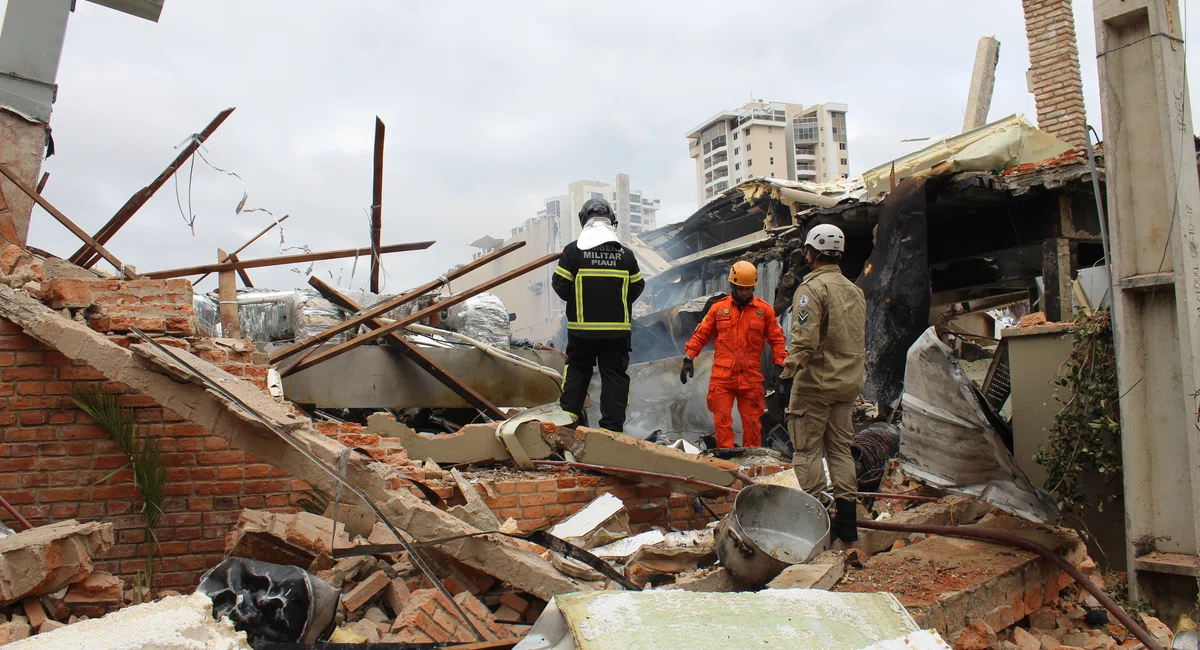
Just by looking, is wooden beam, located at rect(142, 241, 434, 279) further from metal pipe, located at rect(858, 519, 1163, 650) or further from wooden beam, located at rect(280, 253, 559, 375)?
metal pipe, located at rect(858, 519, 1163, 650)

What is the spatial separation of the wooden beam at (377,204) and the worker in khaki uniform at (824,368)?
4332 millimetres

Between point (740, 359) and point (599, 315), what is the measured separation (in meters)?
1.42

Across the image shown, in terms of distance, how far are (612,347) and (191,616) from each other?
12.4 ft

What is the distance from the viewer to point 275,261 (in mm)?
6793

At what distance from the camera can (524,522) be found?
4699mm

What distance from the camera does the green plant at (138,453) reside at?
393 centimetres

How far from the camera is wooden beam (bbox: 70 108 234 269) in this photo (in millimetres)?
6281

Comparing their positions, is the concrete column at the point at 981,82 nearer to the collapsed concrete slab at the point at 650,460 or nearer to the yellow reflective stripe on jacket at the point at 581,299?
the yellow reflective stripe on jacket at the point at 581,299

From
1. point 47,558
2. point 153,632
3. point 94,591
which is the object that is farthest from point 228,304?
point 153,632

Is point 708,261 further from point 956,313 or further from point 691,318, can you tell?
point 956,313

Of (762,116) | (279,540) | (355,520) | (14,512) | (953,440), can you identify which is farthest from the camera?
(762,116)

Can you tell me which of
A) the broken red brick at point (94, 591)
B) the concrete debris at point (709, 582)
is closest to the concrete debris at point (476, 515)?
the concrete debris at point (709, 582)

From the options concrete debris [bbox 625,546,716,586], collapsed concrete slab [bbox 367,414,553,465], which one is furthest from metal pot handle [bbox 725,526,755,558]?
collapsed concrete slab [bbox 367,414,553,465]

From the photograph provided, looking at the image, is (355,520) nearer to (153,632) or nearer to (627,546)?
(627,546)
